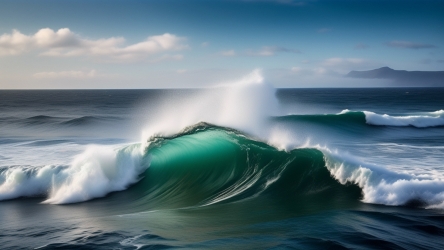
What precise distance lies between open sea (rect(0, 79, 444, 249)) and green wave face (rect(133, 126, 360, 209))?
33 mm

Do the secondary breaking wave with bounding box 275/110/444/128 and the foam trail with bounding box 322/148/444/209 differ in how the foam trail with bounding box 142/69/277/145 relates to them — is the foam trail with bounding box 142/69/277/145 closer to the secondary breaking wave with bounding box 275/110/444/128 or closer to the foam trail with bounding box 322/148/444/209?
the foam trail with bounding box 322/148/444/209

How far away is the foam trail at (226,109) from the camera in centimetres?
1154

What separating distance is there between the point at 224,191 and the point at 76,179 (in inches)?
136

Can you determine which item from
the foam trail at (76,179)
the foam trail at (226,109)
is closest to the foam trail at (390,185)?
the foam trail at (226,109)

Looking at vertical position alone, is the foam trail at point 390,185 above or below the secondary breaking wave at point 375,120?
below

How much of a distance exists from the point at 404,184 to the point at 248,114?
18.4ft

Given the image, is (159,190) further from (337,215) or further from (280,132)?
(337,215)

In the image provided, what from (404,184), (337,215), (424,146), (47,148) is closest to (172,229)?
(337,215)

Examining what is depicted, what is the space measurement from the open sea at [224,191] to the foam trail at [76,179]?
28 mm

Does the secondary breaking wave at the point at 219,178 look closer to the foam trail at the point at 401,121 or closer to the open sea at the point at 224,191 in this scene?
the open sea at the point at 224,191

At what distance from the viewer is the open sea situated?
5.19 m

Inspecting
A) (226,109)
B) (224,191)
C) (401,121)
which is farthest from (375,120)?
(224,191)

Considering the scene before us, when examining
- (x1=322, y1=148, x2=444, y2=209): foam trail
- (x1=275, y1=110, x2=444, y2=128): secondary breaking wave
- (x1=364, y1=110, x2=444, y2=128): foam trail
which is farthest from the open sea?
(x1=364, y1=110, x2=444, y2=128): foam trail

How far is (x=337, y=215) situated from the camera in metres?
6.00
